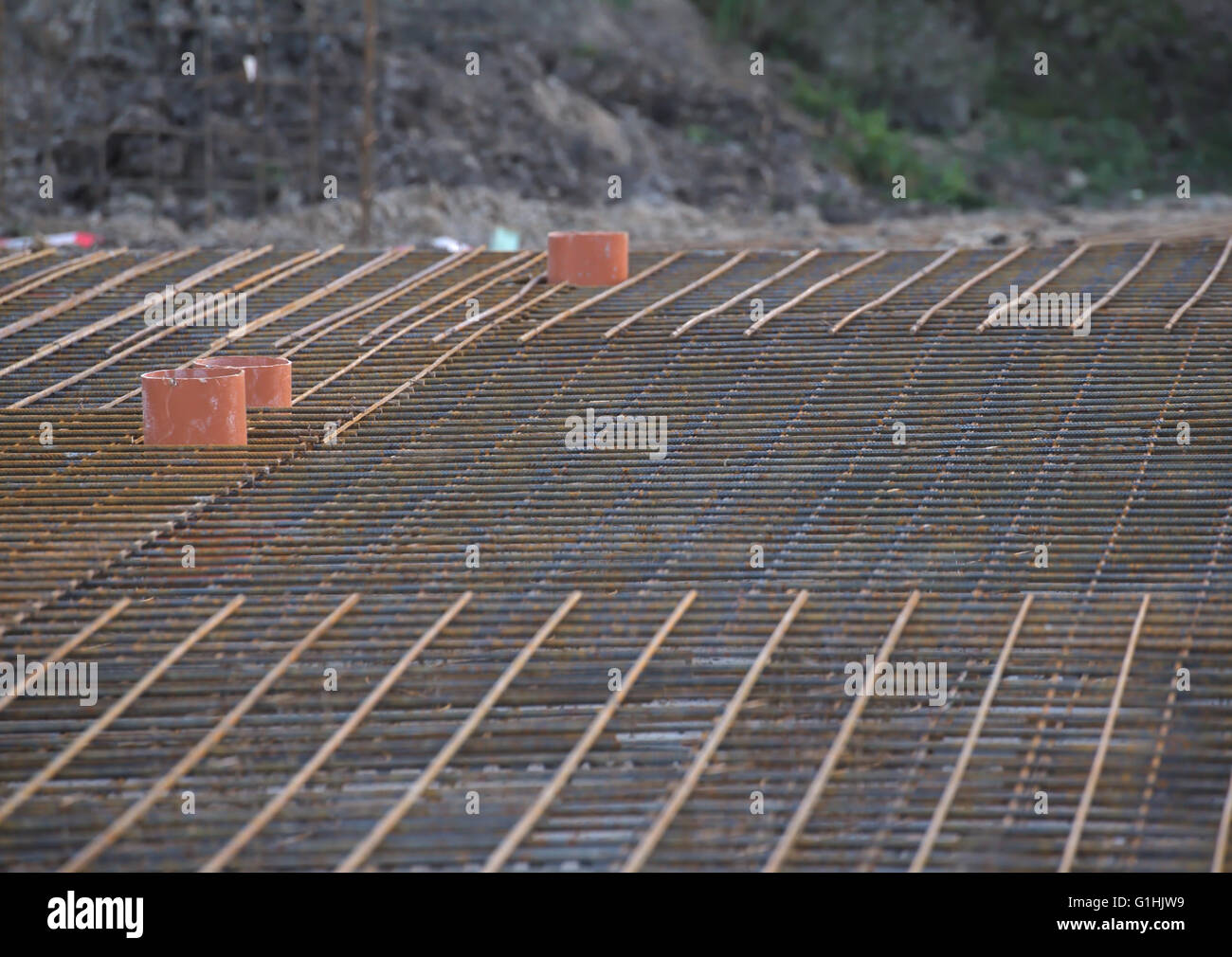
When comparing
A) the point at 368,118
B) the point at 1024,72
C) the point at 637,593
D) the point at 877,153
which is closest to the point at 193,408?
the point at 637,593

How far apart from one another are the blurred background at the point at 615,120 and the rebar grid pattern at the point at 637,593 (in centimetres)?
905

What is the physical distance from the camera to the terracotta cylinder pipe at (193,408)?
10109 millimetres

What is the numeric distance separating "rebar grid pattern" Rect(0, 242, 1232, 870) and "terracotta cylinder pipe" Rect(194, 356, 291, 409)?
15 centimetres

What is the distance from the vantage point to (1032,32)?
3003 cm

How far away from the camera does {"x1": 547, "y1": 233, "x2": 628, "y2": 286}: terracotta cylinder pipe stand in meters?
14.0

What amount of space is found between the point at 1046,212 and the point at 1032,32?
6.73m

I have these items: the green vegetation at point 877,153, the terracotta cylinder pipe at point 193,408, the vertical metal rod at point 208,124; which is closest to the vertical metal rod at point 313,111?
the vertical metal rod at point 208,124

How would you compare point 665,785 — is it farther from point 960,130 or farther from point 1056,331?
point 960,130

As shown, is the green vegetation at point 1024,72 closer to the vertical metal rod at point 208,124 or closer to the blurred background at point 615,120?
the blurred background at point 615,120

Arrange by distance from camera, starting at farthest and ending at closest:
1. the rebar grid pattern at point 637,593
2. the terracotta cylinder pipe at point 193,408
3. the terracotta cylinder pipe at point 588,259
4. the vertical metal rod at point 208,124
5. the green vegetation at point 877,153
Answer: the green vegetation at point 877,153 → the vertical metal rod at point 208,124 → the terracotta cylinder pipe at point 588,259 → the terracotta cylinder pipe at point 193,408 → the rebar grid pattern at point 637,593

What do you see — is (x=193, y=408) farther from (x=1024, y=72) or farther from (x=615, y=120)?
(x=1024, y=72)

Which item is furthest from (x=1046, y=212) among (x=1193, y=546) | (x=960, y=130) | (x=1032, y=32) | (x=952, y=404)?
(x=1193, y=546)

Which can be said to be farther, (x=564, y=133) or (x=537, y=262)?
(x=564, y=133)

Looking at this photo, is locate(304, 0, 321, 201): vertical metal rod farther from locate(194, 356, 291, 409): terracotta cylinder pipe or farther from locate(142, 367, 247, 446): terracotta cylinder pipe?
locate(142, 367, 247, 446): terracotta cylinder pipe
